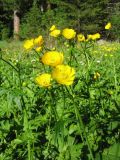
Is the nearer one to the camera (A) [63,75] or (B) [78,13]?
(A) [63,75]

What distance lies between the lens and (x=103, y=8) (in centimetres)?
3631

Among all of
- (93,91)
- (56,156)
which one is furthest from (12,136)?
(93,91)

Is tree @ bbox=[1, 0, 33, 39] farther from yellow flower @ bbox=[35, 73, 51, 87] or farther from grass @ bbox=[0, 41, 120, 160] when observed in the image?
yellow flower @ bbox=[35, 73, 51, 87]

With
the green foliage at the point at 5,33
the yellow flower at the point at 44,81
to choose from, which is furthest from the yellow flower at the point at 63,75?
the green foliage at the point at 5,33

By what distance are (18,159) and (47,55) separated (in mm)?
875

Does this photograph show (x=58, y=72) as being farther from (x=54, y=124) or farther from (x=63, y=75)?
(x=54, y=124)

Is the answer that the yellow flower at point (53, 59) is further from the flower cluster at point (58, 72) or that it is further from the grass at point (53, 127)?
the grass at point (53, 127)

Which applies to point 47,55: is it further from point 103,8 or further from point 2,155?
point 103,8

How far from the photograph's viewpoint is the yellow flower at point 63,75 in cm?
171

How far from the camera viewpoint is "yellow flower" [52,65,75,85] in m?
1.71

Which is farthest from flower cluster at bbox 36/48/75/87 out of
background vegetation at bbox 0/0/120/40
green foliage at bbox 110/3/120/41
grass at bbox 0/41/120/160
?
background vegetation at bbox 0/0/120/40

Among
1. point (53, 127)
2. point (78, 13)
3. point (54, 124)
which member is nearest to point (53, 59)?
point (53, 127)

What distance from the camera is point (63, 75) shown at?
1747 millimetres

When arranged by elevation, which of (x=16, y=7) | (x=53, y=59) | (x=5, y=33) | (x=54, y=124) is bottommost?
(x=5, y=33)
